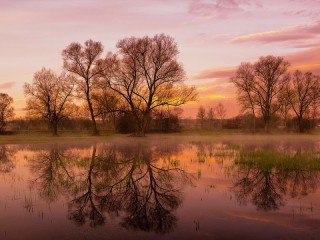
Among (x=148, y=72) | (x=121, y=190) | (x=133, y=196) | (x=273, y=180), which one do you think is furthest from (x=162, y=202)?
(x=148, y=72)

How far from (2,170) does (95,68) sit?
41.5 metres

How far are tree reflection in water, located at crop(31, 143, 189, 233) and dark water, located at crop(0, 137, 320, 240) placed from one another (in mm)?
30

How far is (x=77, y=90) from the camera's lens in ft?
198

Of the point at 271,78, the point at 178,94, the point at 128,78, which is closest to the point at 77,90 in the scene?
the point at 128,78

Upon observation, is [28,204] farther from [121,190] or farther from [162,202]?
[162,202]

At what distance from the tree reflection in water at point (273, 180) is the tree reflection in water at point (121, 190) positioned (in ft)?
8.56

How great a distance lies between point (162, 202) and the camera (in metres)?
11.3

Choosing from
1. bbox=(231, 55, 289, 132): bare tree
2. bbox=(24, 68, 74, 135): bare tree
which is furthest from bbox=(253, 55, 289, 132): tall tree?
bbox=(24, 68, 74, 135): bare tree

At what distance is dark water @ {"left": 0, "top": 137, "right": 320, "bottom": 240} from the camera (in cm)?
845

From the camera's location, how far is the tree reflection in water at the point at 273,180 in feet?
38.9

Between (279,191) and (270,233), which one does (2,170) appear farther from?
(270,233)

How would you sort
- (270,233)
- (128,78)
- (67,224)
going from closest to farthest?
1. (270,233)
2. (67,224)
3. (128,78)

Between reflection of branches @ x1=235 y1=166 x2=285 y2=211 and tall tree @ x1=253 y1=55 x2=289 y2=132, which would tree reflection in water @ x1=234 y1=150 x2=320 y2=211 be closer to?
reflection of branches @ x1=235 y1=166 x2=285 y2=211

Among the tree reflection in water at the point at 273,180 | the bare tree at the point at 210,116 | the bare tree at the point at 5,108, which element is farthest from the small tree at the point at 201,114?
the tree reflection in water at the point at 273,180
